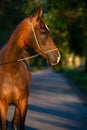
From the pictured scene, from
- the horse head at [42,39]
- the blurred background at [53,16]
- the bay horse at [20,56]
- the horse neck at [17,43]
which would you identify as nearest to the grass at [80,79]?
the blurred background at [53,16]

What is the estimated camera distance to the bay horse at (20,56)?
27.8 ft

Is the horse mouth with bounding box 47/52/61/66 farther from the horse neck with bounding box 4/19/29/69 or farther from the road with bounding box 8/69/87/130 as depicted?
the road with bounding box 8/69/87/130

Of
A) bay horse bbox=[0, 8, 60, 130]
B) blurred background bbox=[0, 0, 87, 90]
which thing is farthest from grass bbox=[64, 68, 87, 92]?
bay horse bbox=[0, 8, 60, 130]

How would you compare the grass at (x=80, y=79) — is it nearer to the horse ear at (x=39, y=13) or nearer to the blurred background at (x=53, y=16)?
the blurred background at (x=53, y=16)

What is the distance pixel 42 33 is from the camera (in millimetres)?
8492

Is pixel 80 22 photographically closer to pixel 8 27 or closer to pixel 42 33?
pixel 8 27

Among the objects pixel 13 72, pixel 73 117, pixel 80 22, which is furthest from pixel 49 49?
pixel 80 22

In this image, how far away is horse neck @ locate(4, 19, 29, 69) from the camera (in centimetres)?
861

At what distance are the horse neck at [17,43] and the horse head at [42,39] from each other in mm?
145

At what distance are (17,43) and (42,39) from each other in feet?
1.62

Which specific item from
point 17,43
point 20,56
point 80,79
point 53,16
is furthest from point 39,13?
point 80,79

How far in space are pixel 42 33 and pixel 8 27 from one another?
8624 millimetres

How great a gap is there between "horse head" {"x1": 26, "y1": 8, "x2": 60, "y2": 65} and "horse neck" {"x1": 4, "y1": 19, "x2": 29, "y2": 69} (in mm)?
145

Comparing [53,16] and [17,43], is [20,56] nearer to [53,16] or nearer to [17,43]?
[17,43]
